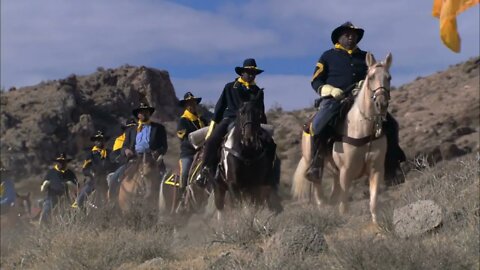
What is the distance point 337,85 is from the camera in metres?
12.8

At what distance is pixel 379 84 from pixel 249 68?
110 inches

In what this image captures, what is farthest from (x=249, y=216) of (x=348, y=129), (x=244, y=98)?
(x=244, y=98)

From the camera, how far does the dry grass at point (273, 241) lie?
8.28m

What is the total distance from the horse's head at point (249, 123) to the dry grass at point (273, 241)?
3.50 ft

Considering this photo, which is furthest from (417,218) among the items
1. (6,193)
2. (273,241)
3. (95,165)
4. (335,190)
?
(6,193)

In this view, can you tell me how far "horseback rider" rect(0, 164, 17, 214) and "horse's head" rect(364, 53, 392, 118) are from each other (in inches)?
→ 491

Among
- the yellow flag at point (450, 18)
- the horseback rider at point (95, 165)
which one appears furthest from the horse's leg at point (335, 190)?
the yellow flag at point (450, 18)

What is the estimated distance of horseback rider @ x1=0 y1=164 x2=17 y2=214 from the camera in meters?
21.6

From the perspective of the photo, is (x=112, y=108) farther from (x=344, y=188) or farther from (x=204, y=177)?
(x=344, y=188)

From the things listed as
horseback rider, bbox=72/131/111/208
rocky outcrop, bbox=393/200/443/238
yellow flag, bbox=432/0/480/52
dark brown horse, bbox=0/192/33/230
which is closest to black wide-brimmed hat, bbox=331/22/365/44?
rocky outcrop, bbox=393/200/443/238

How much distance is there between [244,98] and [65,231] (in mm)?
3511

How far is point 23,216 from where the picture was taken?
22891mm

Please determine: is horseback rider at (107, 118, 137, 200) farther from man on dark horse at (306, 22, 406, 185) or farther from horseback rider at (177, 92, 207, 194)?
man on dark horse at (306, 22, 406, 185)

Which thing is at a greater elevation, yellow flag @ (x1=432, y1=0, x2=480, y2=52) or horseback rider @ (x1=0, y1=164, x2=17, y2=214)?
yellow flag @ (x1=432, y1=0, x2=480, y2=52)
